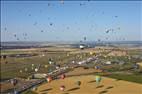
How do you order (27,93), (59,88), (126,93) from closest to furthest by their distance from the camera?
(126,93) < (27,93) < (59,88)

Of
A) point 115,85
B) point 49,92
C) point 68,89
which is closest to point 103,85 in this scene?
point 115,85

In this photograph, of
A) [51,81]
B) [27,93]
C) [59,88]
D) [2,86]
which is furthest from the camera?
[51,81]

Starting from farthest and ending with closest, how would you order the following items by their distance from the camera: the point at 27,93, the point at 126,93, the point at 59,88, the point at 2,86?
the point at 2,86 → the point at 59,88 → the point at 27,93 → the point at 126,93

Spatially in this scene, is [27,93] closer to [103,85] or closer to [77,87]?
[77,87]

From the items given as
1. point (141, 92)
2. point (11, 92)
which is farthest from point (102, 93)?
point (11, 92)

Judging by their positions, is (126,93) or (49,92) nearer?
(126,93)

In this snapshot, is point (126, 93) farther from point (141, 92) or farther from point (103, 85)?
point (103, 85)

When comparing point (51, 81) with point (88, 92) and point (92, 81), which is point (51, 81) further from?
point (88, 92)

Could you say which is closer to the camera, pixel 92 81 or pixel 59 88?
pixel 59 88
